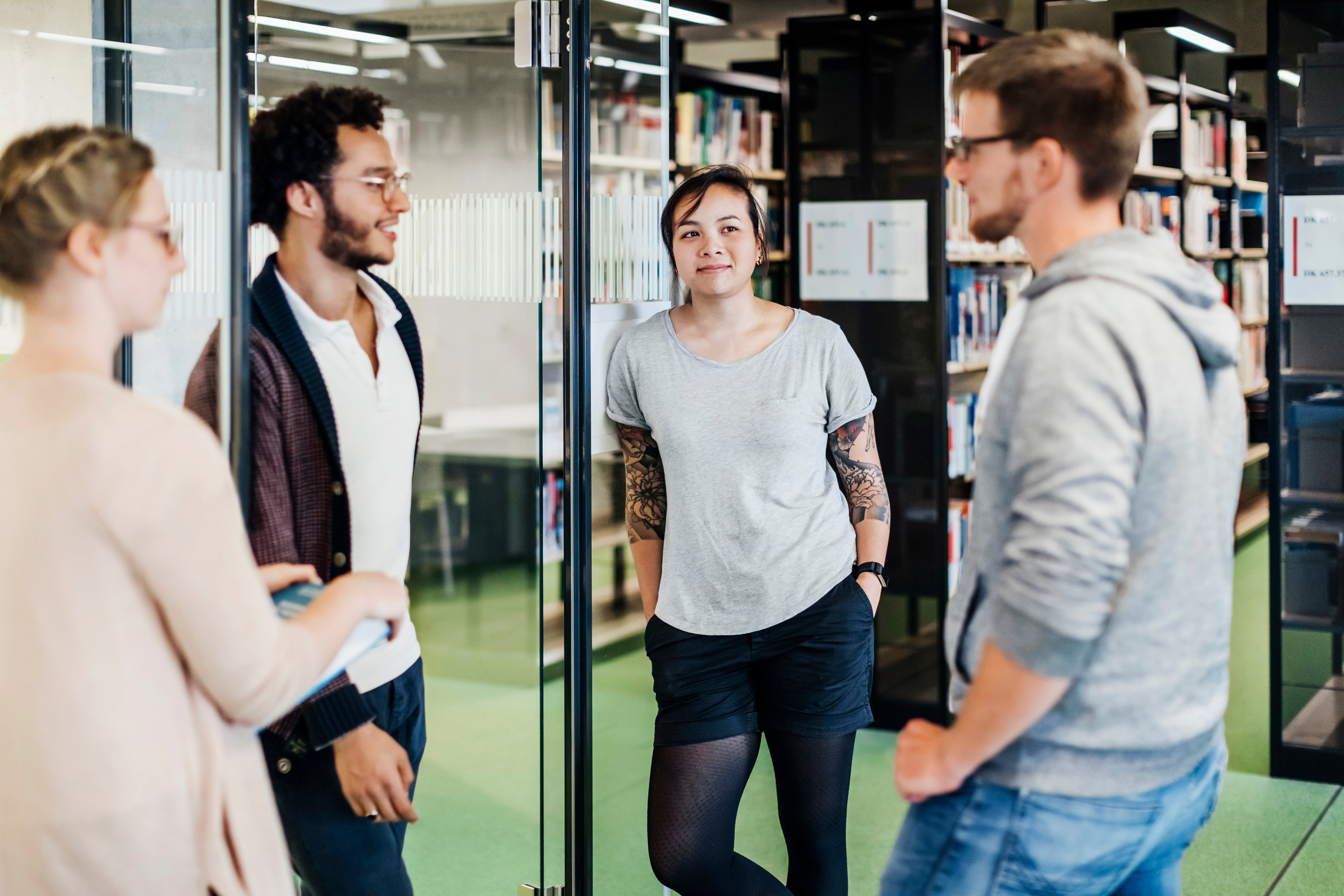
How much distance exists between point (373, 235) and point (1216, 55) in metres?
6.57

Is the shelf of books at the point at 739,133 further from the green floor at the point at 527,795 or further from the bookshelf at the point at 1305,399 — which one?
the green floor at the point at 527,795

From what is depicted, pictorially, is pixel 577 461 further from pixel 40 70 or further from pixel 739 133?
pixel 739 133

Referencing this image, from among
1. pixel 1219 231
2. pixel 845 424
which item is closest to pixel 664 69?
pixel 845 424

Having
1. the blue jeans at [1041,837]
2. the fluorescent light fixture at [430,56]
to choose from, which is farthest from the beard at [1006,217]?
the fluorescent light fixture at [430,56]

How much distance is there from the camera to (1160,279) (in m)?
1.25

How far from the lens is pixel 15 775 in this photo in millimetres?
1185

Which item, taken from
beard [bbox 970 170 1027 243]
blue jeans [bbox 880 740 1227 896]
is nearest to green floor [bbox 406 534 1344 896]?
blue jeans [bbox 880 740 1227 896]

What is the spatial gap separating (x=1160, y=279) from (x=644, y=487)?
3.89ft

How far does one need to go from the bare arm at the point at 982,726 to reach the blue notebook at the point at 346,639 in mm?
562

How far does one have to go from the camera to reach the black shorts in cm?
212

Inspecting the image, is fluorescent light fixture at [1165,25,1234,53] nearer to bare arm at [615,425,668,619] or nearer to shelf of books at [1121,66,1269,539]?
shelf of books at [1121,66,1269,539]

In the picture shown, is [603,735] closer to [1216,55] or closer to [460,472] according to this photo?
[460,472]

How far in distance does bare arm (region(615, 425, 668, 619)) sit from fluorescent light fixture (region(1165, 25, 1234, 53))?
15.5 ft

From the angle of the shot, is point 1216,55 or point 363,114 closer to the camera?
point 363,114
